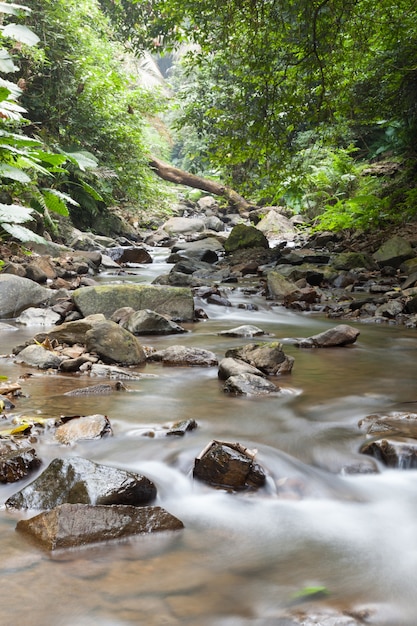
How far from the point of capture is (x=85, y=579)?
5.41 ft

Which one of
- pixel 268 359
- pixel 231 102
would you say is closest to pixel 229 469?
pixel 268 359

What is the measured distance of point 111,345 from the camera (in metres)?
4.38

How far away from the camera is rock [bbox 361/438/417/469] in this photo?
253cm

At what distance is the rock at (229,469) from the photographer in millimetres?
2361

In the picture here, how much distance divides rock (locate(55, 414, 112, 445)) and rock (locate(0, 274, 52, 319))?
4.10 metres

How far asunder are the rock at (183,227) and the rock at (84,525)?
17.9 m

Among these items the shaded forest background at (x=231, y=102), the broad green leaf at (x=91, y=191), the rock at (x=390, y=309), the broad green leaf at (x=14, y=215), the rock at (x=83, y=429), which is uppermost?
the shaded forest background at (x=231, y=102)

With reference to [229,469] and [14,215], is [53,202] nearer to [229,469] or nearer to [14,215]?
[14,215]

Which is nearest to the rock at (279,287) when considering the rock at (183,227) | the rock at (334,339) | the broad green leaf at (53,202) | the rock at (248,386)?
the rock at (334,339)

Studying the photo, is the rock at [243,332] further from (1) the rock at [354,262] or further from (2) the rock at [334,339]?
(1) the rock at [354,262]

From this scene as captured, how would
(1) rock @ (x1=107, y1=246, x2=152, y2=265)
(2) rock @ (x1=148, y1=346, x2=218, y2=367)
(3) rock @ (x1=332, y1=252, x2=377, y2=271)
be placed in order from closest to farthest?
(2) rock @ (x1=148, y1=346, x2=218, y2=367), (3) rock @ (x1=332, y1=252, x2=377, y2=271), (1) rock @ (x1=107, y1=246, x2=152, y2=265)

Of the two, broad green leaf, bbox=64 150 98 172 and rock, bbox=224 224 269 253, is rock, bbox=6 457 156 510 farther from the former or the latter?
rock, bbox=224 224 269 253

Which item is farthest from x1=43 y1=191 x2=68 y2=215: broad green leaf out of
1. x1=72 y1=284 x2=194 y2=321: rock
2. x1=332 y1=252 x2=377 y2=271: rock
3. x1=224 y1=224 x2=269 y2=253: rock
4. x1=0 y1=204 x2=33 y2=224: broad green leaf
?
x1=224 y1=224 x2=269 y2=253: rock

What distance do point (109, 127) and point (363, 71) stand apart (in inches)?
274
